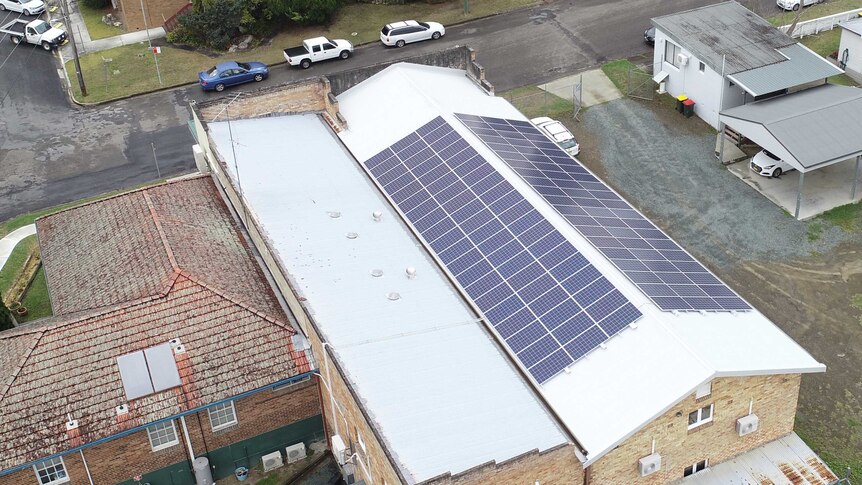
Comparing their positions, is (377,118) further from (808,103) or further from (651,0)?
(651,0)

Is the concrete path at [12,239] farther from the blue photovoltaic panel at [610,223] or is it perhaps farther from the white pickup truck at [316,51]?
the blue photovoltaic panel at [610,223]

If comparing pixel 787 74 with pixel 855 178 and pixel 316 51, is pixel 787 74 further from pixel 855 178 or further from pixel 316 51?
pixel 316 51

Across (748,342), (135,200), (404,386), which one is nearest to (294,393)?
(404,386)

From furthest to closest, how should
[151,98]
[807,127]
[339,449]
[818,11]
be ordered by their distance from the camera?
[818,11], [151,98], [807,127], [339,449]

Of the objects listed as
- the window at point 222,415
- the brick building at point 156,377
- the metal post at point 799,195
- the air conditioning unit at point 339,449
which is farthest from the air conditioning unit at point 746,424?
the metal post at point 799,195

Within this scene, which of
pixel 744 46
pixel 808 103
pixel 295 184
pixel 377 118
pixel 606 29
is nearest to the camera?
pixel 295 184

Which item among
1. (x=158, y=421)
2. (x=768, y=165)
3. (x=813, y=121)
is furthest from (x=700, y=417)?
(x=813, y=121)

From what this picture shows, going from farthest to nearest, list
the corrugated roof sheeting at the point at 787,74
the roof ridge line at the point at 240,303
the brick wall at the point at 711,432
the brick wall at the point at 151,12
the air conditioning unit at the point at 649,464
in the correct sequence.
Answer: the brick wall at the point at 151,12
the corrugated roof sheeting at the point at 787,74
the roof ridge line at the point at 240,303
the air conditioning unit at the point at 649,464
the brick wall at the point at 711,432
